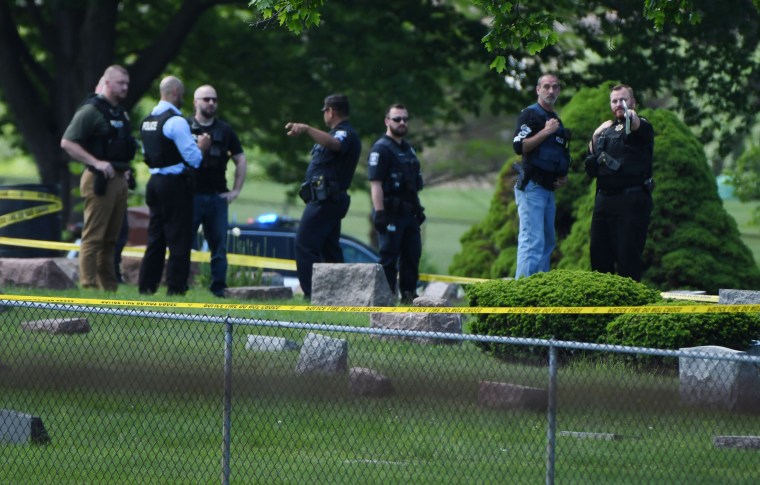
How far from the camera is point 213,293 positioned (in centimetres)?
1316

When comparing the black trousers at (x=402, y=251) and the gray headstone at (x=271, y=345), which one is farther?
the black trousers at (x=402, y=251)

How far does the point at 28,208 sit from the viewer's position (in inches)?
605

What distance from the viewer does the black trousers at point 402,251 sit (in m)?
12.7

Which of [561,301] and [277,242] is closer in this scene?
[561,301]

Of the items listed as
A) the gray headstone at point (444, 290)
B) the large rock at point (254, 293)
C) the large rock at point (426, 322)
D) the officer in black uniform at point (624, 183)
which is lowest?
the gray headstone at point (444, 290)

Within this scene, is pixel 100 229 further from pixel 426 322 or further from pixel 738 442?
pixel 738 442

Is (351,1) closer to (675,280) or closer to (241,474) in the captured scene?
(675,280)

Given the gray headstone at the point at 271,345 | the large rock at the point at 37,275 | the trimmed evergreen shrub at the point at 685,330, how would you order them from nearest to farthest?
1. the gray headstone at the point at 271,345
2. the trimmed evergreen shrub at the point at 685,330
3. the large rock at the point at 37,275

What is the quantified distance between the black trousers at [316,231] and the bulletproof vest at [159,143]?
4.47 ft

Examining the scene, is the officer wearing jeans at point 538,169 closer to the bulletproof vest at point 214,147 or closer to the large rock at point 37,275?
the bulletproof vest at point 214,147

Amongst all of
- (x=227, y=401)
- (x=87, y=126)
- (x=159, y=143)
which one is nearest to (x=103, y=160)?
(x=87, y=126)

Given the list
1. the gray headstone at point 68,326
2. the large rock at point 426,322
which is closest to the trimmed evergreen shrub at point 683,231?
the large rock at point 426,322

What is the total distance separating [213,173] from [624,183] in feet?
12.4

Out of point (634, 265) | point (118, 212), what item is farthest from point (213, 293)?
point (634, 265)
